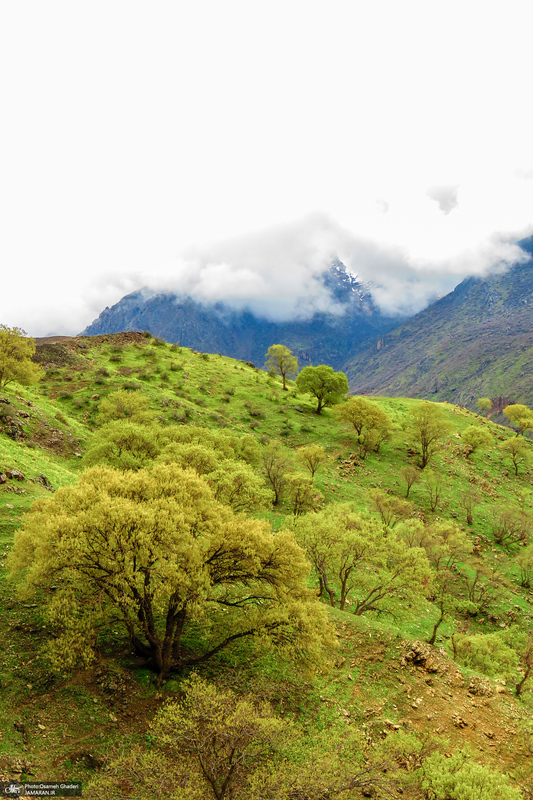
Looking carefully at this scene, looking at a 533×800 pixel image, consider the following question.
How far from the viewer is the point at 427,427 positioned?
60906mm

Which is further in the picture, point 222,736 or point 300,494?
point 300,494

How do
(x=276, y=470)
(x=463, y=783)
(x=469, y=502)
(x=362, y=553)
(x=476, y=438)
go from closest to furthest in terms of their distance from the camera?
1. (x=463, y=783)
2. (x=362, y=553)
3. (x=276, y=470)
4. (x=469, y=502)
5. (x=476, y=438)

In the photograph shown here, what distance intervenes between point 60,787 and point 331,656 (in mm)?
14516

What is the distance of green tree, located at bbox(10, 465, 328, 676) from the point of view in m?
12.9

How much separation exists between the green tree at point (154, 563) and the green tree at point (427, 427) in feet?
169

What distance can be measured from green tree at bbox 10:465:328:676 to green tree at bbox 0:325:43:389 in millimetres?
31693

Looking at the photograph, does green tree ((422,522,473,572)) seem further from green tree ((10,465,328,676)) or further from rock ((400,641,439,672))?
green tree ((10,465,328,676))

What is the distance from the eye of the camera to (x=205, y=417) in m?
64.2

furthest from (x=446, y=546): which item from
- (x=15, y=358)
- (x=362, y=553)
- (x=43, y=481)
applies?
(x=15, y=358)

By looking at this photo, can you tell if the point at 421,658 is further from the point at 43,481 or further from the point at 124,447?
the point at 43,481

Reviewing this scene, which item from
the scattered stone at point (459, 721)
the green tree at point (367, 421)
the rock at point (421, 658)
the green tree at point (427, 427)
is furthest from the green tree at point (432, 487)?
the scattered stone at point (459, 721)

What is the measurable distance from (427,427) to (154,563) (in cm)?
5659

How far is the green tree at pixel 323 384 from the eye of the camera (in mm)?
76750

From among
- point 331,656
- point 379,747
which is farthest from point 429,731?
point 331,656
